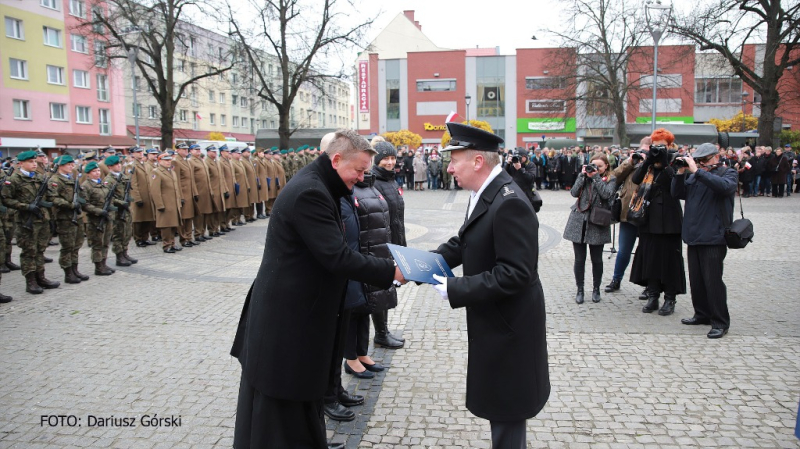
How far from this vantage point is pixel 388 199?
5.54m

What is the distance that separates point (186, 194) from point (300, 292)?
10.7 meters

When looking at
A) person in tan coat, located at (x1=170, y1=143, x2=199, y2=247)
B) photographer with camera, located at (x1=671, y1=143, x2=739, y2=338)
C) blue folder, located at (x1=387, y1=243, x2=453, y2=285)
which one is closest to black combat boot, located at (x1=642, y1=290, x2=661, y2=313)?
photographer with camera, located at (x1=671, y1=143, x2=739, y2=338)

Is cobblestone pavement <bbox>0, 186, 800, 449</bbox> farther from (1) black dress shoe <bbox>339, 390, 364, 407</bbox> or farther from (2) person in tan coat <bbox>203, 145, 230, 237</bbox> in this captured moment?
(2) person in tan coat <bbox>203, 145, 230, 237</bbox>

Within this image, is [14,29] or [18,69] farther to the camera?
[18,69]

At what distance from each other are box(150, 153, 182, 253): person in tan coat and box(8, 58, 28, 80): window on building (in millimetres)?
36961

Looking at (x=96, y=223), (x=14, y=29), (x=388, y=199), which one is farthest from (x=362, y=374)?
(x=14, y=29)

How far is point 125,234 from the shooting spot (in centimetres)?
1061

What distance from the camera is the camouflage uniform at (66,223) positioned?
891 cm

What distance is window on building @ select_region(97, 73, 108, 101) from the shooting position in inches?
1862

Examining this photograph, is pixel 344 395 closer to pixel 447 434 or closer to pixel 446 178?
pixel 447 434

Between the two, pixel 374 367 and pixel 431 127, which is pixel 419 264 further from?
pixel 431 127

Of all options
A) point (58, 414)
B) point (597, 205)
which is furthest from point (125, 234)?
point (597, 205)

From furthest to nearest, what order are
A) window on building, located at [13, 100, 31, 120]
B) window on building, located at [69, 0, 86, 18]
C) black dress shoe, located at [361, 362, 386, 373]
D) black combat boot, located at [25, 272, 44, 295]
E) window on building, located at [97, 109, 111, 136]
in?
window on building, located at [97, 109, 111, 136], window on building, located at [69, 0, 86, 18], window on building, located at [13, 100, 31, 120], black combat boot, located at [25, 272, 44, 295], black dress shoe, located at [361, 362, 386, 373]

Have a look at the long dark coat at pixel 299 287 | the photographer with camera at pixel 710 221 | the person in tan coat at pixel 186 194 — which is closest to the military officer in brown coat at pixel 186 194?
the person in tan coat at pixel 186 194
